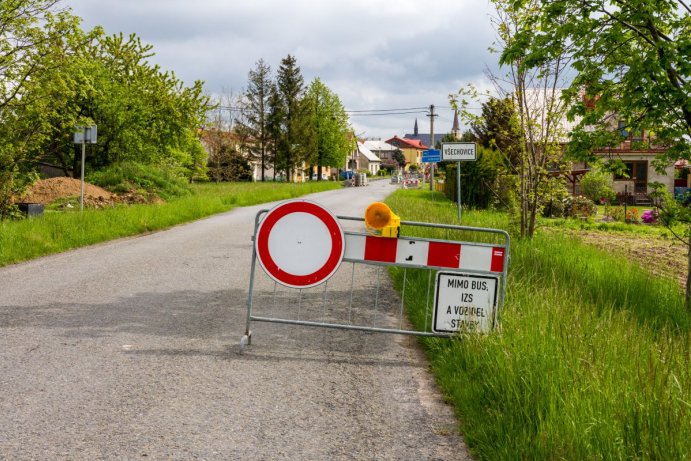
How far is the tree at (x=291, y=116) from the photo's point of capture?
78.1m

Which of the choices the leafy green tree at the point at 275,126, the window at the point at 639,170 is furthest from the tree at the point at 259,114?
the window at the point at 639,170

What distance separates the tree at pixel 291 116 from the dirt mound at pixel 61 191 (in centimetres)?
5121

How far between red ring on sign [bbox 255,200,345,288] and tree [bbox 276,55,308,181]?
72815 millimetres

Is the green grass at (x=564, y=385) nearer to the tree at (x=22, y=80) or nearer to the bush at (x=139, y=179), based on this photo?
the tree at (x=22, y=80)

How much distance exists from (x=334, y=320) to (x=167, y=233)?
11.1 m

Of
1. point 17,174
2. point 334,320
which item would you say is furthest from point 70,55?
point 334,320

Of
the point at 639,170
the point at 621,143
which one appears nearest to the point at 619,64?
the point at 621,143

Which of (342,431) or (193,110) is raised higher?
(193,110)

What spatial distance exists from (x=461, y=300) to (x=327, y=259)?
123 cm

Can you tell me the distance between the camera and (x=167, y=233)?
17016 mm

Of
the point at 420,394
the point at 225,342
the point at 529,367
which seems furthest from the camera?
the point at 225,342

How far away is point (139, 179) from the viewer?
30.4 meters

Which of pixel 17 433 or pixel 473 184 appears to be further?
pixel 473 184

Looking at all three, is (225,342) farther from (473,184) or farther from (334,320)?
(473,184)
